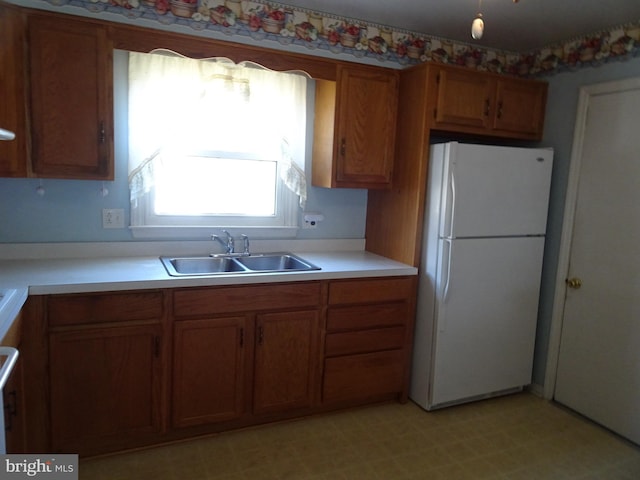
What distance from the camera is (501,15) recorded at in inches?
103

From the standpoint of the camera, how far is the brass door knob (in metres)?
2.86

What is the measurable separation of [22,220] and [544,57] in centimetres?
333

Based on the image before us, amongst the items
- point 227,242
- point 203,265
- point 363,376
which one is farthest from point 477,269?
point 203,265

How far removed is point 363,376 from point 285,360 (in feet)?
1.72

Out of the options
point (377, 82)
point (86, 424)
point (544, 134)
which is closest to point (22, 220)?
point (86, 424)

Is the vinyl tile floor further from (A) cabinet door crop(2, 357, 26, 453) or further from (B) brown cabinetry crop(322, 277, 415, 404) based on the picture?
(A) cabinet door crop(2, 357, 26, 453)

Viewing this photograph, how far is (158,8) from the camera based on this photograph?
242 centimetres

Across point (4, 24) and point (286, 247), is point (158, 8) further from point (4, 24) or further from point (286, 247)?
point (286, 247)

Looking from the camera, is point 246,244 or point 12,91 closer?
point 12,91

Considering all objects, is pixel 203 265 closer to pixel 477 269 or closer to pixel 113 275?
pixel 113 275

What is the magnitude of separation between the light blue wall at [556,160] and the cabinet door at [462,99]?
507mm

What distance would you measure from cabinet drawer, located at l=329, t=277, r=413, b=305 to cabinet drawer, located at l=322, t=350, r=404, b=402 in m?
0.34

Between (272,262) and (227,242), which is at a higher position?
(227,242)

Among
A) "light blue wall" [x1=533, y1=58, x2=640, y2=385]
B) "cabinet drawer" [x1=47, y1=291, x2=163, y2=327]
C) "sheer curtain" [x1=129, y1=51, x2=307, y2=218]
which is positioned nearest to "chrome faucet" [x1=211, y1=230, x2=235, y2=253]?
"sheer curtain" [x1=129, y1=51, x2=307, y2=218]
